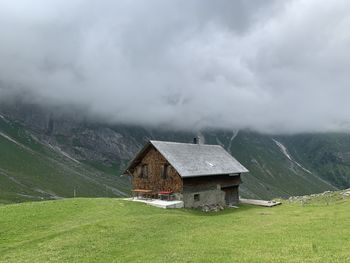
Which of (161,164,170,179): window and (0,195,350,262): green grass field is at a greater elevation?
(161,164,170,179): window

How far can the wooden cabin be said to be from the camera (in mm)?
52875

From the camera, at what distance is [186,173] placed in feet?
169

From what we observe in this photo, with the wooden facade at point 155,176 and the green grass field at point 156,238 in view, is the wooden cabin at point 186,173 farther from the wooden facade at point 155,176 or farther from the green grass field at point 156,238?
the green grass field at point 156,238

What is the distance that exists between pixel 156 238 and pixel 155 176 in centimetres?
2846

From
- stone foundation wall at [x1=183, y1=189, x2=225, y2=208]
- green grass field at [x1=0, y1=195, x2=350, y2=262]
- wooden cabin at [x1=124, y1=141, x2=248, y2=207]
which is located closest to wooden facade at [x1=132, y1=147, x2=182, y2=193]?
wooden cabin at [x1=124, y1=141, x2=248, y2=207]

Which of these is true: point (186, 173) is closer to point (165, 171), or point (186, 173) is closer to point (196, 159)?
point (165, 171)

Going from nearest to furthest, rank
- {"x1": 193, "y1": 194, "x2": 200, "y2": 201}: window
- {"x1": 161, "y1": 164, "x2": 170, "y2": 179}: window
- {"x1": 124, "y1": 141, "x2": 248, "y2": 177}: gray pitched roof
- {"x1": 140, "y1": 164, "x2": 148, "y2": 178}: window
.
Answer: {"x1": 124, "y1": 141, "x2": 248, "y2": 177}: gray pitched roof
{"x1": 193, "y1": 194, "x2": 200, "y2": 201}: window
{"x1": 161, "y1": 164, "x2": 170, "y2": 179}: window
{"x1": 140, "y1": 164, "x2": 148, "y2": 178}: window

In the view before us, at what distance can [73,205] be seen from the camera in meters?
41.8

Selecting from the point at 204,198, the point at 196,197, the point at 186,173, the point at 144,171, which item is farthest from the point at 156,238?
the point at 144,171

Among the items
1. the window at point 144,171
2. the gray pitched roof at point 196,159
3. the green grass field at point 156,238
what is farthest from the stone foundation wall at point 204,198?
the green grass field at point 156,238

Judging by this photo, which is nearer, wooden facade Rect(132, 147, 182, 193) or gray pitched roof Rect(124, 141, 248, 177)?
gray pitched roof Rect(124, 141, 248, 177)

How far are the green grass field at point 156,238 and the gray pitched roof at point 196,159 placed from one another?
48.3 feet

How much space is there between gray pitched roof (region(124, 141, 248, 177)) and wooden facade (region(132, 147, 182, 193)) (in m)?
1.38

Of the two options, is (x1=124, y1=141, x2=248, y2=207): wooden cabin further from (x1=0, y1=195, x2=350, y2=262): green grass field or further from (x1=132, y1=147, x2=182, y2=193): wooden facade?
(x1=0, y1=195, x2=350, y2=262): green grass field
